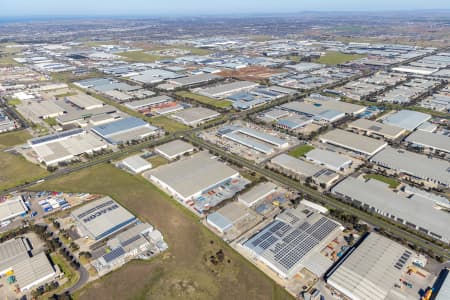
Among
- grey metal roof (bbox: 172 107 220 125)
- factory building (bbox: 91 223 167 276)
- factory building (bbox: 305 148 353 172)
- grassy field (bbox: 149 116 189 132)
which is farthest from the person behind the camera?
A: grey metal roof (bbox: 172 107 220 125)

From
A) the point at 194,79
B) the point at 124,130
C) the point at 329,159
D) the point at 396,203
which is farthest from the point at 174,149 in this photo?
the point at 194,79

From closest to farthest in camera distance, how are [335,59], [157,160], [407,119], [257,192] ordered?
[257,192]
[157,160]
[407,119]
[335,59]

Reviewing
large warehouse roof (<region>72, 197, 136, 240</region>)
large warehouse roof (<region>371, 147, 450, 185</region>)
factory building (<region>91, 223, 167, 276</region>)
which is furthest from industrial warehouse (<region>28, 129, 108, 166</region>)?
large warehouse roof (<region>371, 147, 450, 185</region>)

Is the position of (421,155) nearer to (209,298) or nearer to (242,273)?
(242,273)

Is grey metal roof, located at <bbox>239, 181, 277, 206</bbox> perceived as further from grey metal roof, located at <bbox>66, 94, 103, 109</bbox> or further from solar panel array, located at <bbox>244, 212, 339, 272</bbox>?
grey metal roof, located at <bbox>66, 94, 103, 109</bbox>

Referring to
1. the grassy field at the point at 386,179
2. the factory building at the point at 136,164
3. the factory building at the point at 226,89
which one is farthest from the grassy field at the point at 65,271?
the factory building at the point at 226,89

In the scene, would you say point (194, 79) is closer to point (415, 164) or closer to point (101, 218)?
point (101, 218)
